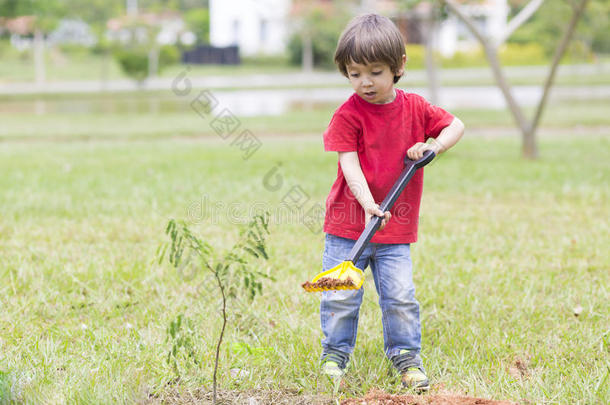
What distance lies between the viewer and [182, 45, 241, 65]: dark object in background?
3688 centimetres

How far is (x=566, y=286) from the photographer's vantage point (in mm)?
3543

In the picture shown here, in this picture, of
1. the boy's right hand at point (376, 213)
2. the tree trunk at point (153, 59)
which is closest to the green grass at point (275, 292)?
the boy's right hand at point (376, 213)

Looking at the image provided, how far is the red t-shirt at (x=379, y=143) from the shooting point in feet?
8.11

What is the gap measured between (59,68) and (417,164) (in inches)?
1323

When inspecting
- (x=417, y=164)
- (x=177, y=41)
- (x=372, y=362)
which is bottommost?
(x=372, y=362)

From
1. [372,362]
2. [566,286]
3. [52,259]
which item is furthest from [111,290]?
[566,286]

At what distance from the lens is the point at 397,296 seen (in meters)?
2.53

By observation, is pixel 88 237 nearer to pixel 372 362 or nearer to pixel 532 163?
pixel 372 362

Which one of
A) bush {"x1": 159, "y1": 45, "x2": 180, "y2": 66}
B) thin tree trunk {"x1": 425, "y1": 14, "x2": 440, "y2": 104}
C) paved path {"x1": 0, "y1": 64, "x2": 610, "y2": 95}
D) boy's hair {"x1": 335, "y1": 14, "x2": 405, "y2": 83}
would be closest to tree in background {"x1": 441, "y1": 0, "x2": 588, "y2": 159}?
thin tree trunk {"x1": 425, "y1": 14, "x2": 440, "y2": 104}

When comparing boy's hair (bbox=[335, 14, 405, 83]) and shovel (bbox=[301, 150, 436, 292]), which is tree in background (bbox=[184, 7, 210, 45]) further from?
shovel (bbox=[301, 150, 436, 292])

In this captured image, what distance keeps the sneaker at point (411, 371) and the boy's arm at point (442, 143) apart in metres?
0.75

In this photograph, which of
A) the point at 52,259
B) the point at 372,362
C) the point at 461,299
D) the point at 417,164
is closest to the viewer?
the point at 417,164

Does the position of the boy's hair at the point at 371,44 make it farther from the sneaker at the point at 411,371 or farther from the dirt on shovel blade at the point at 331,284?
the sneaker at the point at 411,371

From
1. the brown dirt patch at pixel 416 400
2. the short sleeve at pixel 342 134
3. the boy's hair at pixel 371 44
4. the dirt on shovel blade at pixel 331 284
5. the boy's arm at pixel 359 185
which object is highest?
the boy's hair at pixel 371 44
